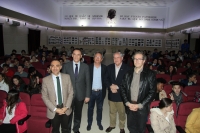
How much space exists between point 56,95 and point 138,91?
Result: 1344mm

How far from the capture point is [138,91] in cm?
270

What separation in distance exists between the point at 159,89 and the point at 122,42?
14854 mm

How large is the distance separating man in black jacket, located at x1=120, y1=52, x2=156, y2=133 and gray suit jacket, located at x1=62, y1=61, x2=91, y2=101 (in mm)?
771

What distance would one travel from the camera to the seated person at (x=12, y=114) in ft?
9.34

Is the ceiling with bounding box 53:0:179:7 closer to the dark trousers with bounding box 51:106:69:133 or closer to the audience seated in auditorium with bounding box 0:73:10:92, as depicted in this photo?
the audience seated in auditorium with bounding box 0:73:10:92

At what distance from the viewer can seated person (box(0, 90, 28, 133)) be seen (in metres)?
2.85

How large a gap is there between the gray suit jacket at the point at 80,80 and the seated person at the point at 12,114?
3.15ft

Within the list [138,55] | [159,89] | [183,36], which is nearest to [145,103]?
[138,55]

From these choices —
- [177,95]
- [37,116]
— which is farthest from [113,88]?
[37,116]

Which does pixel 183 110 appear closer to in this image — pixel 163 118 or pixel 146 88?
pixel 163 118

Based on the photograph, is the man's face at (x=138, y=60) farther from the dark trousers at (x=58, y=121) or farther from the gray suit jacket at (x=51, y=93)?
the dark trousers at (x=58, y=121)

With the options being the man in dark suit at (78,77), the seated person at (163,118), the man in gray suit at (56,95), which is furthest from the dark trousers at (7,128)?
the seated person at (163,118)

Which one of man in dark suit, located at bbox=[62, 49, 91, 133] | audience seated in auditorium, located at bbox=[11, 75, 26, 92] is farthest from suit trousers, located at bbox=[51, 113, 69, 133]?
audience seated in auditorium, located at bbox=[11, 75, 26, 92]

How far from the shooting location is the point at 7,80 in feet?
14.5
